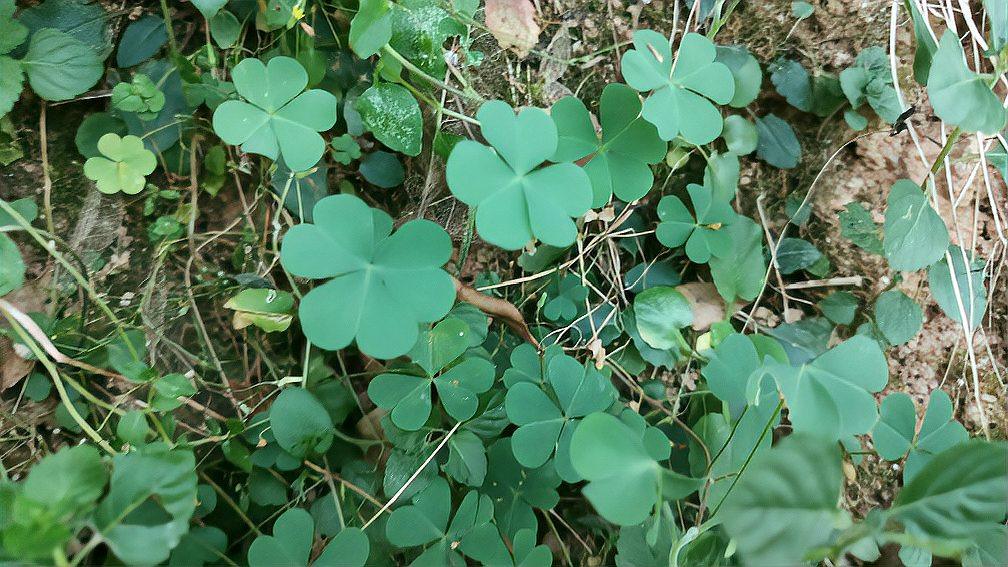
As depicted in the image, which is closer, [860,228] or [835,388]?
[835,388]

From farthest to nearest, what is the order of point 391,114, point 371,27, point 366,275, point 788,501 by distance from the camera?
point 391,114 → point 371,27 → point 366,275 → point 788,501

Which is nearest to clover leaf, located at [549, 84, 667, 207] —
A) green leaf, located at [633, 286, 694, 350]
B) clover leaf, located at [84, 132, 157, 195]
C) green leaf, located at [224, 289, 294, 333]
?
green leaf, located at [633, 286, 694, 350]

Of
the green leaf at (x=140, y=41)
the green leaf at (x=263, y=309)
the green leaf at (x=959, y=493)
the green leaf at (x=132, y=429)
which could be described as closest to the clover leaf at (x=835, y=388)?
the green leaf at (x=959, y=493)

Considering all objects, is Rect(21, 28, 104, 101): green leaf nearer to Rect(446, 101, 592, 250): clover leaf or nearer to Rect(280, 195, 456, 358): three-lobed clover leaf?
Rect(280, 195, 456, 358): three-lobed clover leaf

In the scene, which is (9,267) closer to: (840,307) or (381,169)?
(381,169)

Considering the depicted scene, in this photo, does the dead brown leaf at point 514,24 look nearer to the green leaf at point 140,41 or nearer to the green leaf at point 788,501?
the green leaf at point 140,41

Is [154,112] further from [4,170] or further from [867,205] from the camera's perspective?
[867,205]

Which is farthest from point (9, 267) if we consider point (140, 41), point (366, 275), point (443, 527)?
point (443, 527)
